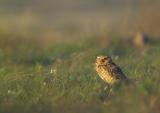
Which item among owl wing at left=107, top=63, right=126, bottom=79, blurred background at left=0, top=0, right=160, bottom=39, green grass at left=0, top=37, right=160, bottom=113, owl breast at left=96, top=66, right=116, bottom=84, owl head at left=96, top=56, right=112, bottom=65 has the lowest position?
blurred background at left=0, top=0, right=160, bottom=39

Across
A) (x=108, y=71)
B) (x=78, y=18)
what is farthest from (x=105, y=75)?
(x=78, y=18)

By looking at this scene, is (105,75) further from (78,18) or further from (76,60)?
(78,18)

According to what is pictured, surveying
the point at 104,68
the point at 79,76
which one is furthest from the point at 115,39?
the point at 104,68

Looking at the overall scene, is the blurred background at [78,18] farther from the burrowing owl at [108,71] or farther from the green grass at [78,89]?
the burrowing owl at [108,71]

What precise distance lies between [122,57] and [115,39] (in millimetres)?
1844

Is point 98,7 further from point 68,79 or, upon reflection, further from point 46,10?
point 68,79

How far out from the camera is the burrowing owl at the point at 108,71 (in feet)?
29.8

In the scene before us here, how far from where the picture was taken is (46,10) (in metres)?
26.2

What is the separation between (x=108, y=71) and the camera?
30.1 feet

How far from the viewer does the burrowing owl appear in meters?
9.08

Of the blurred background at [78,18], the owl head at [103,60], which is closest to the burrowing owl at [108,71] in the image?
the owl head at [103,60]

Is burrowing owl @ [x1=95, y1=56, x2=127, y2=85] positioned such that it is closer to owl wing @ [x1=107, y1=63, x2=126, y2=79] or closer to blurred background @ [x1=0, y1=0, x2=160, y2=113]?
owl wing @ [x1=107, y1=63, x2=126, y2=79]

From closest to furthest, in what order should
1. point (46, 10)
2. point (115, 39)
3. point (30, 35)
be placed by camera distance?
point (115, 39) < point (30, 35) < point (46, 10)

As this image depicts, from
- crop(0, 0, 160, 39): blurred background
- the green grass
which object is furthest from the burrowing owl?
crop(0, 0, 160, 39): blurred background
